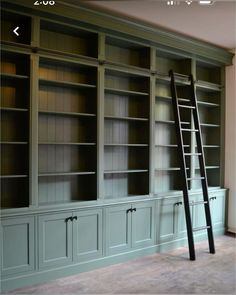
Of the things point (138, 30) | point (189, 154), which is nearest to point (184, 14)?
point (138, 30)

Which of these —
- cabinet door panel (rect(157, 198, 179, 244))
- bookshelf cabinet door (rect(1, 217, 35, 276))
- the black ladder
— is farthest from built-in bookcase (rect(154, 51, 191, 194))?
bookshelf cabinet door (rect(1, 217, 35, 276))

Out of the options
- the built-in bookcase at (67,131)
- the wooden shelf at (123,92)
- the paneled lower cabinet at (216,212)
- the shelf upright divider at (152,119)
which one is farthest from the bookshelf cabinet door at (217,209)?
the built-in bookcase at (67,131)

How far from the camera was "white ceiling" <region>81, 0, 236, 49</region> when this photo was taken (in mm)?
3680

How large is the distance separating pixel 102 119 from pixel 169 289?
1984 mm

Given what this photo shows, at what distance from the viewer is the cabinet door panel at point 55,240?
3.57 metres

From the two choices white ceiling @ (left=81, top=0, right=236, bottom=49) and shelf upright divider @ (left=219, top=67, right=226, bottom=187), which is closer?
white ceiling @ (left=81, top=0, right=236, bottom=49)

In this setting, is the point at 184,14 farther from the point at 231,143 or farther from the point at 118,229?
the point at 118,229

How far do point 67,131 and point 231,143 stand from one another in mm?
2849

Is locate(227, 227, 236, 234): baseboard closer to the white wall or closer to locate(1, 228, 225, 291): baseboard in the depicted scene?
the white wall

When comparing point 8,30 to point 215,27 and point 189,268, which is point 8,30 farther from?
point 189,268

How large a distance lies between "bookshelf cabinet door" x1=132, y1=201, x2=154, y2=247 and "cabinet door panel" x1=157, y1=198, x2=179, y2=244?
147 mm

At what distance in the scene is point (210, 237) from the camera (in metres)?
4.65

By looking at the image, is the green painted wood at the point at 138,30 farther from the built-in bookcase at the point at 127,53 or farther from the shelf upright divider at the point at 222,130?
the shelf upright divider at the point at 222,130

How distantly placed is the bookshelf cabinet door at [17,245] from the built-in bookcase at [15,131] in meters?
0.22
